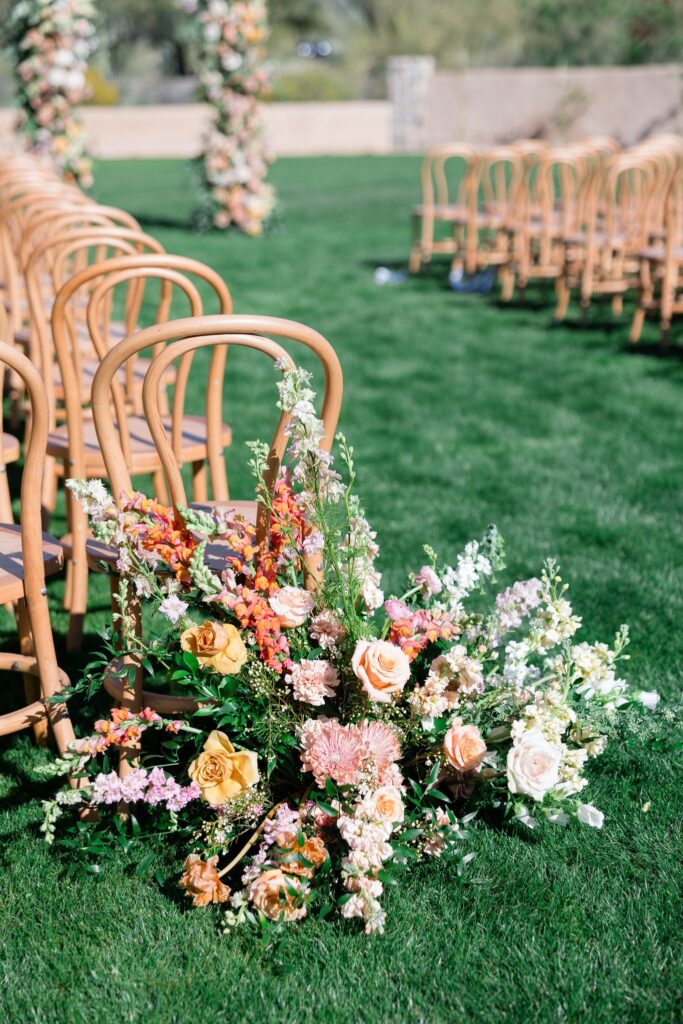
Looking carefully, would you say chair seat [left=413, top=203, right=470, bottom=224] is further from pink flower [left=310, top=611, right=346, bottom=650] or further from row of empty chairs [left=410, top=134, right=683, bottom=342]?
pink flower [left=310, top=611, right=346, bottom=650]

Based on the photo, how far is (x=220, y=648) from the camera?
221 cm

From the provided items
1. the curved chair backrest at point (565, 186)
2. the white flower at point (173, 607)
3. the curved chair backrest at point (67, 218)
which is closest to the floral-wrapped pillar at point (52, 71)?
the curved chair backrest at point (565, 186)

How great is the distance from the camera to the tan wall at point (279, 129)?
30312 mm

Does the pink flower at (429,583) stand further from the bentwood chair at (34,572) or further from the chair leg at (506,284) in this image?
the chair leg at (506,284)

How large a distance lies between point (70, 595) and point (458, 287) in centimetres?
676

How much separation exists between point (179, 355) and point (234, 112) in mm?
10585

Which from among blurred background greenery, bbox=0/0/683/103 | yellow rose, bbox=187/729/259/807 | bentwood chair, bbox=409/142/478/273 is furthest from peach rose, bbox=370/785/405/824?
blurred background greenery, bbox=0/0/683/103

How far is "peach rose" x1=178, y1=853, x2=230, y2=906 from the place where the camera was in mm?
2221

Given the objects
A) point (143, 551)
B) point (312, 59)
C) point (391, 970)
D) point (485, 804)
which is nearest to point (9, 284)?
point (143, 551)

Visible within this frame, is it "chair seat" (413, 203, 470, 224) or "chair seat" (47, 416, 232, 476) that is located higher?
"chair seat" (47, 416, 232, 476)

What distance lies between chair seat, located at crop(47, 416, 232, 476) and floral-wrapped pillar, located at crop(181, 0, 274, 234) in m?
9.32

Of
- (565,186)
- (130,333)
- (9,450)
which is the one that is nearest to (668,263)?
(565,186)

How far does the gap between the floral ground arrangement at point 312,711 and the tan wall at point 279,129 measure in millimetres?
29221

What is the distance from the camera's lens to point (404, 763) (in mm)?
2461
